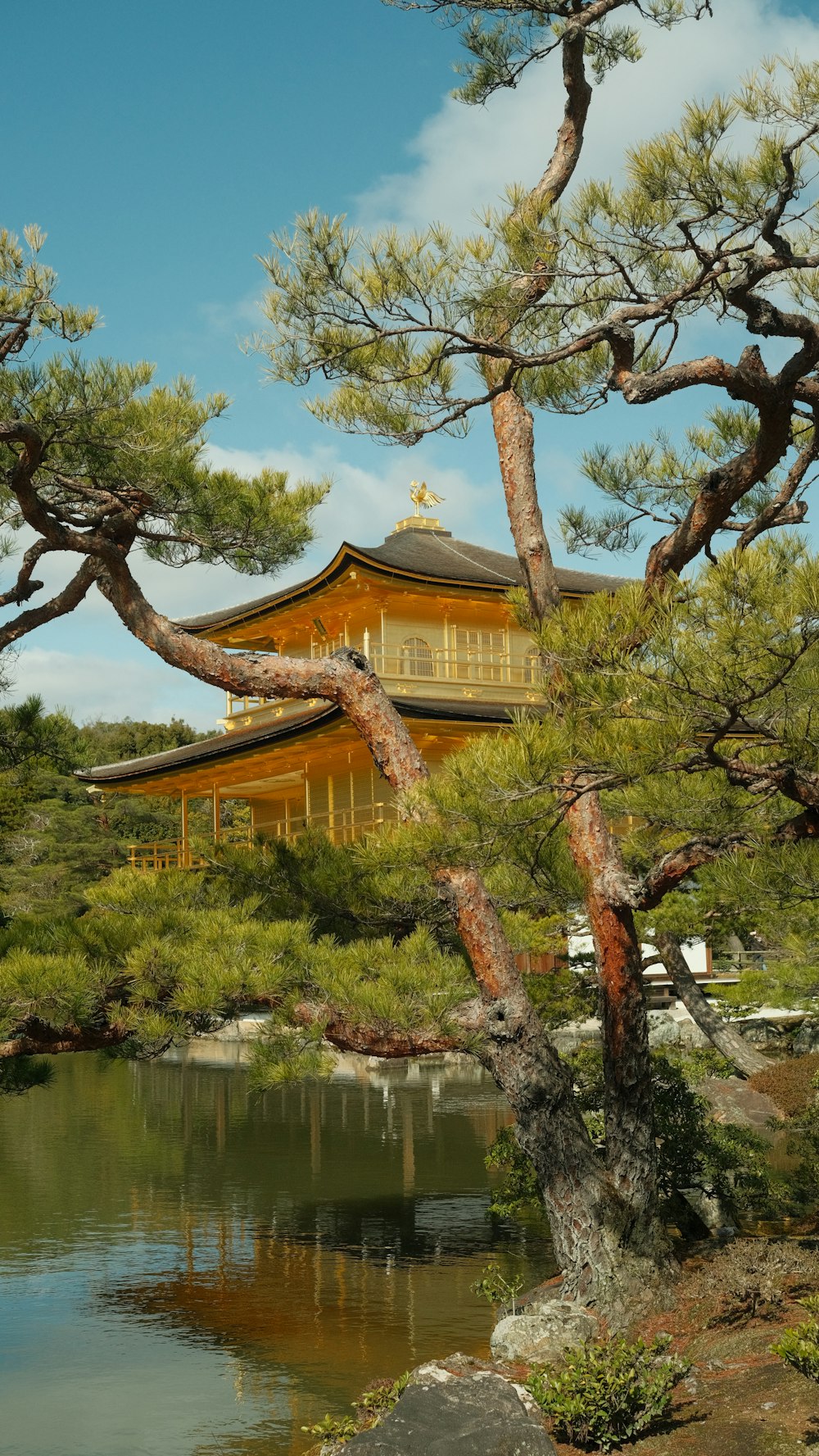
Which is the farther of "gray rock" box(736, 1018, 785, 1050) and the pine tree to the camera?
"gray rock" box(736, 1018, 785, 1050)

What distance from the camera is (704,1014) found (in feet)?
39.7

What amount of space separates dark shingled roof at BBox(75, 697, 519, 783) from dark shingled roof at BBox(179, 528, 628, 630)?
5.77ft

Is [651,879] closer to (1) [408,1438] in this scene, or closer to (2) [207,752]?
(1) [408,1438]

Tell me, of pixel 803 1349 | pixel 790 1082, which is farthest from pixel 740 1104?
pixel 803 1349

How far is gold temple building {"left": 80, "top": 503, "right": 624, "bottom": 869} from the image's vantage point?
1747 centimetres

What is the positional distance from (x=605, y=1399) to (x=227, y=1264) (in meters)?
4.02

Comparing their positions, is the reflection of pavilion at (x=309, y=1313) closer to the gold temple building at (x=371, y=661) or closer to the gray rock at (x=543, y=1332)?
the gray rock at (x=543, y=1332)

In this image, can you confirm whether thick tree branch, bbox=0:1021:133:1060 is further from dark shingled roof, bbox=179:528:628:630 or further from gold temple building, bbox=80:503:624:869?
dark shingled roof, bbox=179:528:628:630

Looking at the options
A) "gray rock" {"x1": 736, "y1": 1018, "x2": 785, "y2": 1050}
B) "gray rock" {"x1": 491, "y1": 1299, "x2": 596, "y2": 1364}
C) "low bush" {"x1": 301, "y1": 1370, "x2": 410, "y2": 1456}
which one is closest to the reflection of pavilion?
"low bush" {"x1": 301, "y1": 1370, "x2": 410, "y2": 1456}

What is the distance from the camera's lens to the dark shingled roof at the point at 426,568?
17.7 meters

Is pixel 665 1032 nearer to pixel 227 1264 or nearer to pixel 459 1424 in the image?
pixel 227 1264

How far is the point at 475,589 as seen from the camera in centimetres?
1858

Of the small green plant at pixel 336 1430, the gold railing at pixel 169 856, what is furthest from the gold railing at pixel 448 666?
Result: the small green plant at pixel 336 1430

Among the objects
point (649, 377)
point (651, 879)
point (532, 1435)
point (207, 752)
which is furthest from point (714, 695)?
point (207, 752)
